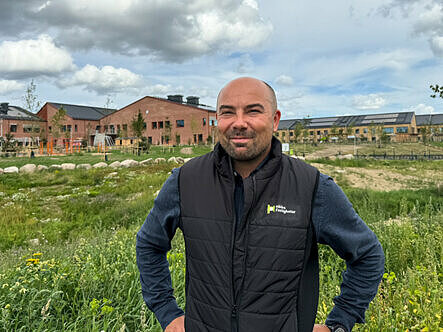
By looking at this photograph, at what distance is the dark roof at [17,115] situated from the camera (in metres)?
53.2

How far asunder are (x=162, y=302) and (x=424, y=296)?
84.7 inches

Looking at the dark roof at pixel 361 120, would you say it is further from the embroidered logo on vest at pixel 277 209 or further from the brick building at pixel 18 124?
the embroidered logo on vest at pixel 277 209

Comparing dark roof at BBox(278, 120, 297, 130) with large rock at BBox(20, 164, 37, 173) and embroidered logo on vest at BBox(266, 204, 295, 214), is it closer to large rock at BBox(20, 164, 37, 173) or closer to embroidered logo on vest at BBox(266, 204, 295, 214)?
large rock at BBox(20, 164, 37, 173)

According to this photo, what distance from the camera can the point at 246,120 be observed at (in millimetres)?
1712

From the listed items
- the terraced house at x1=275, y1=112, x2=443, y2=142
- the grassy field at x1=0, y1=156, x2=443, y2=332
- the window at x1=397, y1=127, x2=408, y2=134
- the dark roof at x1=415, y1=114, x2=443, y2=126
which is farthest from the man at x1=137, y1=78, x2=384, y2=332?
the dark roof at x1=415, y1=114, x2=443, y2=126

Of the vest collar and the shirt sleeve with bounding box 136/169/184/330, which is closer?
the vest collar

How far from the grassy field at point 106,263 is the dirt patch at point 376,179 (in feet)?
12.1

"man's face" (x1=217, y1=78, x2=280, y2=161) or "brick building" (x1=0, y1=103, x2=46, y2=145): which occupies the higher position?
"brick building" (x1=0, y1=103, x2=46, y2=145)

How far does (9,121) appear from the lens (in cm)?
5266

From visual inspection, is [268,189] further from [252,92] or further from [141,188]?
[141,188]

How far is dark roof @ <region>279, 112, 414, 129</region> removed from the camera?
74.3 meters

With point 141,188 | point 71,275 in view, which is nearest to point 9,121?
point 141,188

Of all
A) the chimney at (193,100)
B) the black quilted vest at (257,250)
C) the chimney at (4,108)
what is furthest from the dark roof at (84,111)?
the black quilted vest at (257,250)

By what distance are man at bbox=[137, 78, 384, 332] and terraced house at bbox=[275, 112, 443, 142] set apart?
211 ft
